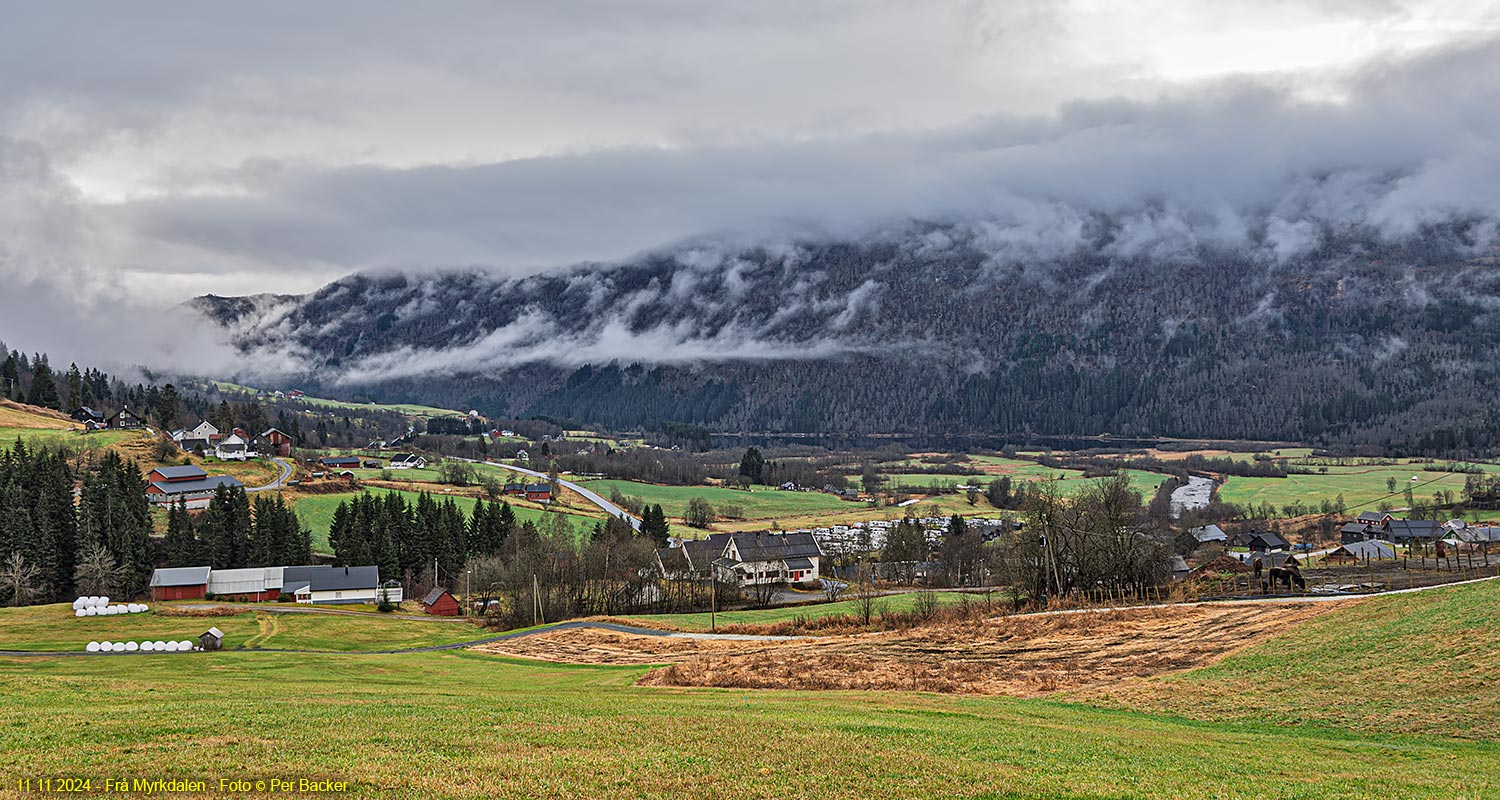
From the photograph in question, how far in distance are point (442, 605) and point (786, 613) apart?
4383 centimetres

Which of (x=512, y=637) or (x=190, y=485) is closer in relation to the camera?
(x=512, y=637)

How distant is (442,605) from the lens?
122 metres

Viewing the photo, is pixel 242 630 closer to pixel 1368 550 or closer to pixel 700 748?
pixel 700 748

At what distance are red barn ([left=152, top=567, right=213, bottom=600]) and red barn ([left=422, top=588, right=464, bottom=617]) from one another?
2862 centimetres

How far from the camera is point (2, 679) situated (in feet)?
142

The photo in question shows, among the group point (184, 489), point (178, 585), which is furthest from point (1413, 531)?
point (184, 489)

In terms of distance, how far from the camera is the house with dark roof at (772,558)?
492 ft

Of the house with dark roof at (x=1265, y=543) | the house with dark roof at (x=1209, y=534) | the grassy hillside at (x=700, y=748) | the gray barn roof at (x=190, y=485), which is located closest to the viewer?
the grassy hillside at (x=700, y=748)

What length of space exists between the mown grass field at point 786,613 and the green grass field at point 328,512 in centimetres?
6990

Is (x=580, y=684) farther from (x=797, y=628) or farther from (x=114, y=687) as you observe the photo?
(x=797, y=628)

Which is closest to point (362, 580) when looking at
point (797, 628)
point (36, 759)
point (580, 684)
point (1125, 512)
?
point (797, 628)

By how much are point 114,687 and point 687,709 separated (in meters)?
26.5

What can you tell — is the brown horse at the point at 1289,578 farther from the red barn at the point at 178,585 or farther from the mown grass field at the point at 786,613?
the red barn at the point at 178,585

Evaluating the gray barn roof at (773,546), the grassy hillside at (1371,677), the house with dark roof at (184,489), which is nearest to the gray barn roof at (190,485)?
the house with dark roof at (184,489)
